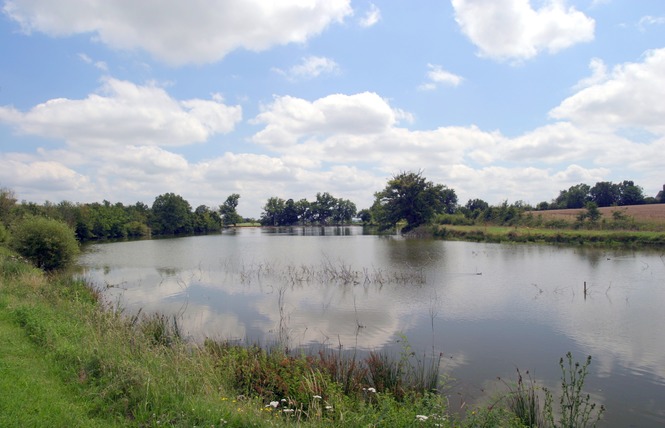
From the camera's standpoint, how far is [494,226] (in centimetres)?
5847

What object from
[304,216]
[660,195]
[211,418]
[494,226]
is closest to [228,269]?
[211,418]

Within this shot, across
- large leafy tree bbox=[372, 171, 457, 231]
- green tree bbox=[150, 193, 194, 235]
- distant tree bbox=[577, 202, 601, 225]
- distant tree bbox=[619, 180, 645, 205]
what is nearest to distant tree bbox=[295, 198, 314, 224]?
green tree bbox=[150, 193, 194, 235]

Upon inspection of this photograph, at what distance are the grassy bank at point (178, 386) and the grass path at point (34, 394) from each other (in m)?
0.01

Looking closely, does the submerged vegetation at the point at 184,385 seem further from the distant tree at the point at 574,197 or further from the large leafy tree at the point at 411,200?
the distant tree at the point at 574,197

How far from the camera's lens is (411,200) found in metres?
65.0

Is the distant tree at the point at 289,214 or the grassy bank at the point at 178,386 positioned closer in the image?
the grassy bank at the point at 178,386

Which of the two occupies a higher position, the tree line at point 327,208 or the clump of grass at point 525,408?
the tree line at point 327,208

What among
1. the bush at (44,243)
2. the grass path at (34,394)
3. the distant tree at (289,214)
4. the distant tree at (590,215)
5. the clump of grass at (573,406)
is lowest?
the clump of grass at (573,406)

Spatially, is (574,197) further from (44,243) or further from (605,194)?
(44,243)

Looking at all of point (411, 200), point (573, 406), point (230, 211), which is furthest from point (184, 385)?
point (230, 211)

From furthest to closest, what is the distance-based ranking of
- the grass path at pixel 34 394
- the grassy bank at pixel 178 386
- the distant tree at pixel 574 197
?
the distant tree at pixel 574 197 < the grassy bank at pixel 178 386 < the grass path at pixel 34 394

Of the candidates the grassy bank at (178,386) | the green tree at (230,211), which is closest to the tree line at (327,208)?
the green tree at (230,211)

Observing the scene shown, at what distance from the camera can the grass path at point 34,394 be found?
15.9ft

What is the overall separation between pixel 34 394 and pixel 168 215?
95522 mm
